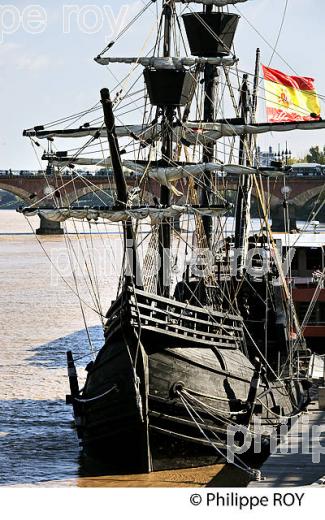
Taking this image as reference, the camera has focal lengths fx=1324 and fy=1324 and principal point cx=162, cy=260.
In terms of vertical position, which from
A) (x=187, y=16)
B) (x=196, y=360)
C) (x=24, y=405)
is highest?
(x=187, y=16)

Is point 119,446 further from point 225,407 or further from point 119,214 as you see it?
point 119,214

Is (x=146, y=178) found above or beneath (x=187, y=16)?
beneath

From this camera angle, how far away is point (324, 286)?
3847 centimetres

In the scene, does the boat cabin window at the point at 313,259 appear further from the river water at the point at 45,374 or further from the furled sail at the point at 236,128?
the furled sail at the point at 236,128

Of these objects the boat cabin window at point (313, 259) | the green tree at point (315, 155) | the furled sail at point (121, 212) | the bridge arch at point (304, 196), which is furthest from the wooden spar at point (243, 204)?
the green tree at point (315, 155)

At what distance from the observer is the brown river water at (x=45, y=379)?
26.8 metres

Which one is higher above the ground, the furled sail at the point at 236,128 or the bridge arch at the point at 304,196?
the furled sail at the point at 236,128

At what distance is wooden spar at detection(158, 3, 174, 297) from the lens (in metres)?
29.4

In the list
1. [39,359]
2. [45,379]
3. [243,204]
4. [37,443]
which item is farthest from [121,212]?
[39,359]

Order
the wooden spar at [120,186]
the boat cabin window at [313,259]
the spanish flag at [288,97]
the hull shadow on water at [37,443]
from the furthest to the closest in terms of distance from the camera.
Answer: the boat cabin window at [313,259] < the spanish flag at [288,97] < the hull shadow on water at [37,443] < the wooden spar at [120,186]

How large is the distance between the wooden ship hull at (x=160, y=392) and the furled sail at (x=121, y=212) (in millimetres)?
1906

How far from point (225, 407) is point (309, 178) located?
8144cm

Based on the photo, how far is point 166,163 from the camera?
30.7m

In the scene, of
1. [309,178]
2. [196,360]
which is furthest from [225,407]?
[309,178]
